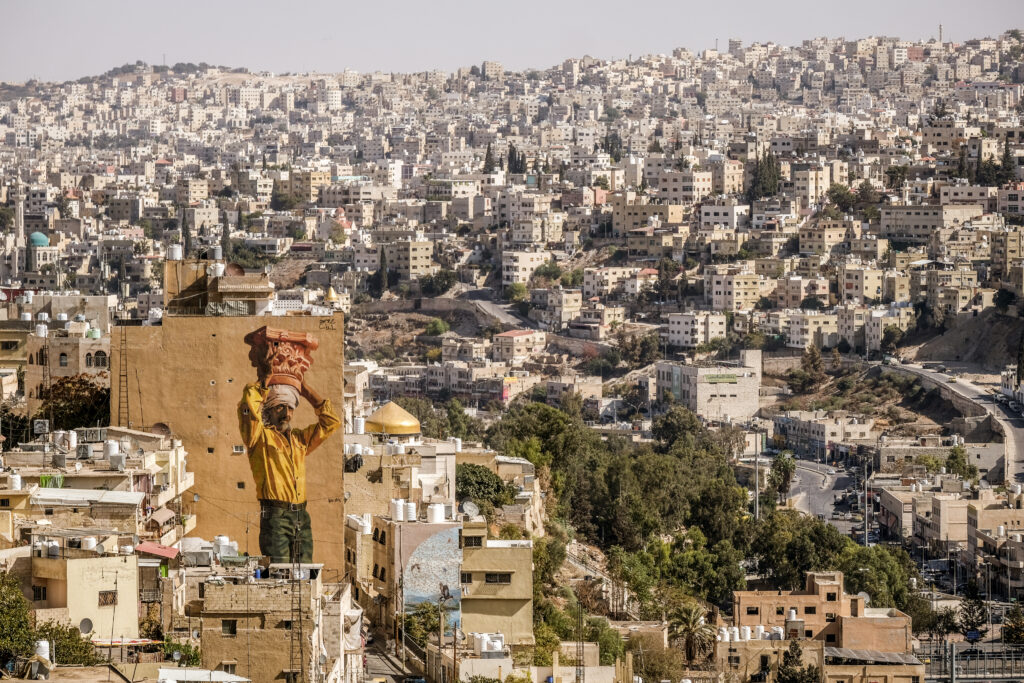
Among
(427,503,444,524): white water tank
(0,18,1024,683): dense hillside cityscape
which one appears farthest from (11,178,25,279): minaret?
(427,503,444,524): white water tank

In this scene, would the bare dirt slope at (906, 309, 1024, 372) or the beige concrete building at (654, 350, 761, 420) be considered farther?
the bare dirt slope at (906, 309, 1024, 372)

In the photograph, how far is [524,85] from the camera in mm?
179625

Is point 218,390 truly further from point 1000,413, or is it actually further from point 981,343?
point 981,343

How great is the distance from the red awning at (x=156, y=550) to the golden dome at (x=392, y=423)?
8.07 metres

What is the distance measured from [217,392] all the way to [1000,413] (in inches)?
1631

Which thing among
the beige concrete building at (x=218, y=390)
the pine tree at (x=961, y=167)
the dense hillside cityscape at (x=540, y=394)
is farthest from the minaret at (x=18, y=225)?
the beige concrete building at (x=218, y=390)

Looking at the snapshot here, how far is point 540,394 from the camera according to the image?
226 ft

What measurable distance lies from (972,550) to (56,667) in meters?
31.2

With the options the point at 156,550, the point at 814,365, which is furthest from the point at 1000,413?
the point at 156,550

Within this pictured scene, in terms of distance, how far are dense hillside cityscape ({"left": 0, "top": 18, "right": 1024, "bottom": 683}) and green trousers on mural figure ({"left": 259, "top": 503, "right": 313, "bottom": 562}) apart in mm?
33

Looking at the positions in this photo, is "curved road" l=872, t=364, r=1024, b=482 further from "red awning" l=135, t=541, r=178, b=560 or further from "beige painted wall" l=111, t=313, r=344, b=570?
"red awning" l=135, t=541, r=178, b=560

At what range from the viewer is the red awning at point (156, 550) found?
16203mm

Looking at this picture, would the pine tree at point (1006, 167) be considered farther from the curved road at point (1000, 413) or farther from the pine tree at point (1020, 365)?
the pine tree at point (1020, 365)

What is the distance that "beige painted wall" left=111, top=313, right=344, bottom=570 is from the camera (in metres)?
20.1
